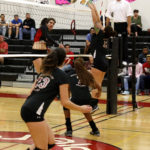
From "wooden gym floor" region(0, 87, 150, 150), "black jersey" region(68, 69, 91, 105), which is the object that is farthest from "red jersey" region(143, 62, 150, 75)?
"black jersey" region(68, 69, 91, 105)

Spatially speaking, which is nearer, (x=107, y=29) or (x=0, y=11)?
(x=107, y=29)

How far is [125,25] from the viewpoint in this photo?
11758mm

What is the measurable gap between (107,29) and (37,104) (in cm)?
501

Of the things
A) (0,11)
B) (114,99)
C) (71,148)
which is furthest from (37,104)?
(0,11)

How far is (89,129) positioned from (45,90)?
12.0 ft

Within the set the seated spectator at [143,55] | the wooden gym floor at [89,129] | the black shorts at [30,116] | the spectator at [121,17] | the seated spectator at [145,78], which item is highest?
the spectator at [121,17]

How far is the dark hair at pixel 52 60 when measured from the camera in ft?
17.4

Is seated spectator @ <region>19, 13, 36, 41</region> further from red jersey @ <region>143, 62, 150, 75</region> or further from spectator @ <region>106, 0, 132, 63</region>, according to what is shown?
spectator @ <region>106, 0, 132, 63</region>

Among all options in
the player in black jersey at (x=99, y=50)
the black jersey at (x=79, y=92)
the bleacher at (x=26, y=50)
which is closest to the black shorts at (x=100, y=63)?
the player in black jersey at (x=99, y=50)

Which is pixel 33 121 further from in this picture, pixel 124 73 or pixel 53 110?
pixel 124 73

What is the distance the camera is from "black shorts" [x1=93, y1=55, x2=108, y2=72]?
9891mm

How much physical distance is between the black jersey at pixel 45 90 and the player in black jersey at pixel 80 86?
2.41 meters

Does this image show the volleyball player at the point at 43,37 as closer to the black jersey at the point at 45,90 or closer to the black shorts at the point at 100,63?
A: the black shorts at the point at 100,63

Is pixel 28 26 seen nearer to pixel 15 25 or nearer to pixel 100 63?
pixel 15 25
